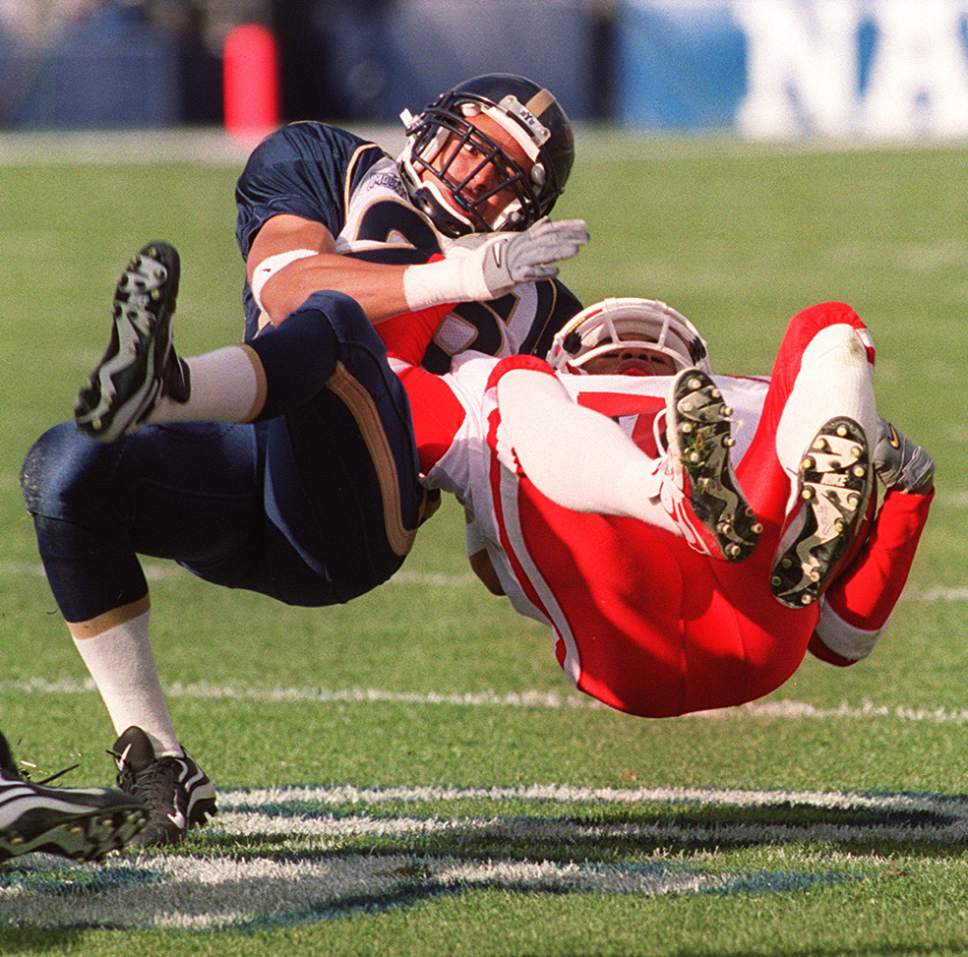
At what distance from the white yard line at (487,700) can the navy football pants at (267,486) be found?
4.56 ft

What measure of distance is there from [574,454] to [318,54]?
29.2m

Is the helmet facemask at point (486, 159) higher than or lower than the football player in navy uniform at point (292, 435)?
higher


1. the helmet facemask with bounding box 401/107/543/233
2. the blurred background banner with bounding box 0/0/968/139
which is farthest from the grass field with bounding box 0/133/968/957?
the blurred background banner with bounding box 0/0/968/139

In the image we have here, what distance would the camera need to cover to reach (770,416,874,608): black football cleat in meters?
3.29

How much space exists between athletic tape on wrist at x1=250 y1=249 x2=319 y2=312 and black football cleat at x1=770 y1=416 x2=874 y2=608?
109cm

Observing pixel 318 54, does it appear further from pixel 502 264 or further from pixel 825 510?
pixel 825 510

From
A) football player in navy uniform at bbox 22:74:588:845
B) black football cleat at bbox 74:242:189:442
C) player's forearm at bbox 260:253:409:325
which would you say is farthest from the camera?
player's forearm at bbox 260:253:409:325

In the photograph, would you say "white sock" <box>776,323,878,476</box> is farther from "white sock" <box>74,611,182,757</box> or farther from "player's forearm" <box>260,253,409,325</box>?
"white sock" <box>74,611,182,757</box>

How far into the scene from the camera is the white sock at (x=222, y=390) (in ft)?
10.8

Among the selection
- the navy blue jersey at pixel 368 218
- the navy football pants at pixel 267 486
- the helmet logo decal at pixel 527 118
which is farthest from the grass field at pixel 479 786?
the helmet logo decal at pixel 527 118

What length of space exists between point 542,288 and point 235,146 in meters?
23.2

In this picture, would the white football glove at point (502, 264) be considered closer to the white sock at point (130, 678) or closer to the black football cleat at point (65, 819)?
the white sock at point (130, 678)

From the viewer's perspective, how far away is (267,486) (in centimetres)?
365

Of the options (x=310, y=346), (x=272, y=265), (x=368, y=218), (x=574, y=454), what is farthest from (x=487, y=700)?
(x=310, y=346)
